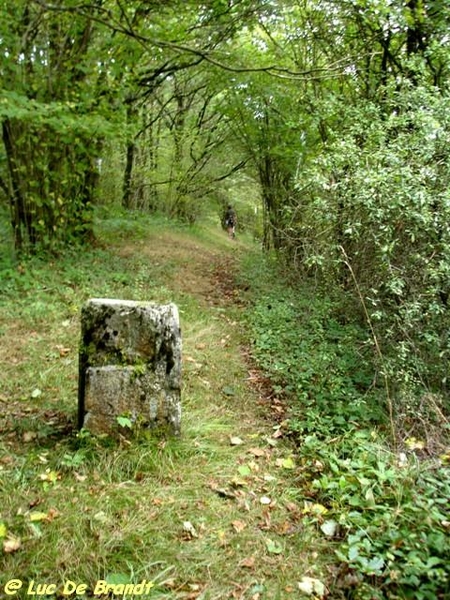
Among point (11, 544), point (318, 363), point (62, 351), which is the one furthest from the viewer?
point (62, 351)

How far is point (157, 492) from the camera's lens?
2516mm

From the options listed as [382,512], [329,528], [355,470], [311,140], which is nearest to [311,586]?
[329,528]

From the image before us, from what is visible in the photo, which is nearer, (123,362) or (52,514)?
(52,514)

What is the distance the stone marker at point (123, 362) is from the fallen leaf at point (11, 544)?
2.72 feet

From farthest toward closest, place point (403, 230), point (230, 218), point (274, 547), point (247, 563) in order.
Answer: point (230, 218) → point (403, 230) → point (274, 547) → point (247, 563)

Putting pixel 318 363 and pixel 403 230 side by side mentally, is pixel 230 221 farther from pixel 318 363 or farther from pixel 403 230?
pixel 403 230

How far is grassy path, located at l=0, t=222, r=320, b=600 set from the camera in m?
2.04

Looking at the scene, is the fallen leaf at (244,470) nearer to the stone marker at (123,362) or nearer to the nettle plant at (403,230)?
the stone marker at (123,362)

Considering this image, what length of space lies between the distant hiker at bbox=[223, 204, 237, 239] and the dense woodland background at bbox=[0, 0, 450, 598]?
226 inches

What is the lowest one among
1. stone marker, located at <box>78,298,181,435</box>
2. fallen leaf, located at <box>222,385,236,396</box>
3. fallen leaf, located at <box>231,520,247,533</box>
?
fallen leaf, located at <box>231,520,247,533</box>

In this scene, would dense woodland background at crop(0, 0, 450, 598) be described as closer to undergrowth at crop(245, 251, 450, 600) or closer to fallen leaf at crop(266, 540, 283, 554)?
undergrowth at crop(245, 251, 450, 600)

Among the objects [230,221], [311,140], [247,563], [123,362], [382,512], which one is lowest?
[247,563]

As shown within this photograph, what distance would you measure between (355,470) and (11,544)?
6.55 ft

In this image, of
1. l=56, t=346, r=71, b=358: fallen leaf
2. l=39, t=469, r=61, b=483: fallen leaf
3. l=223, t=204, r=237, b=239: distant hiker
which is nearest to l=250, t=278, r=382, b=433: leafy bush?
l=39, t=469, r=61, b=483: fallen leaf
